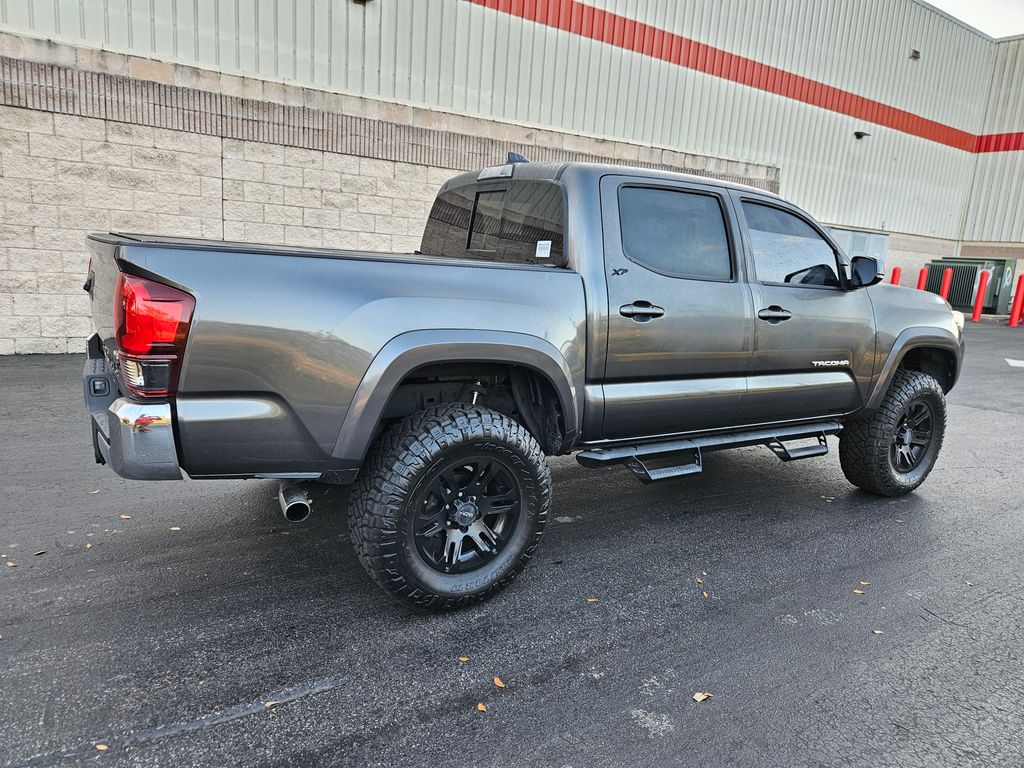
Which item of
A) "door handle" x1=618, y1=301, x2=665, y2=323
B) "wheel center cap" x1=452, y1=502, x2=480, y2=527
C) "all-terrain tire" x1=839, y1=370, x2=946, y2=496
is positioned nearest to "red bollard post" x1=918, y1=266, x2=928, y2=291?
"all-terrain tire" x1=839, y1=370, x2=946, y2=496

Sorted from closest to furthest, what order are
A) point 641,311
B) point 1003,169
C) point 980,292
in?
1. point 641,311
2. point 980,292
3. point 1003,169

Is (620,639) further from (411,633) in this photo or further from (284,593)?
(284,593)

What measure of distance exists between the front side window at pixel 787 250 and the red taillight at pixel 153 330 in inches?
118

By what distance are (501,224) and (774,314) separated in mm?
1618

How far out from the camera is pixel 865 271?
411 centimetres

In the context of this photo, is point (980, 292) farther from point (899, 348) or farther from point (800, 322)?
point (800, 322)

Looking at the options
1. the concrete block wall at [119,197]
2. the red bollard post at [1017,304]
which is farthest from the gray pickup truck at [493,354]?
the red bollard post at [1017,304]

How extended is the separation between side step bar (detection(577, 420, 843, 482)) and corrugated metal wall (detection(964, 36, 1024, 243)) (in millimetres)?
21220

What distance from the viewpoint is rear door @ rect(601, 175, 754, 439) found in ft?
11.3

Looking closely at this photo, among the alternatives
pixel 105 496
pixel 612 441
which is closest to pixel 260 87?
pixel 105 496

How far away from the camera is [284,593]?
3.13 metres

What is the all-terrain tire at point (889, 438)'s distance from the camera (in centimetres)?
465

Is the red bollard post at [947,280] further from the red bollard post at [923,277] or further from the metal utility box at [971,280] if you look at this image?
the red bollard post at [923,277]

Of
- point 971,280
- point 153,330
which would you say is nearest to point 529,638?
point 153,330
